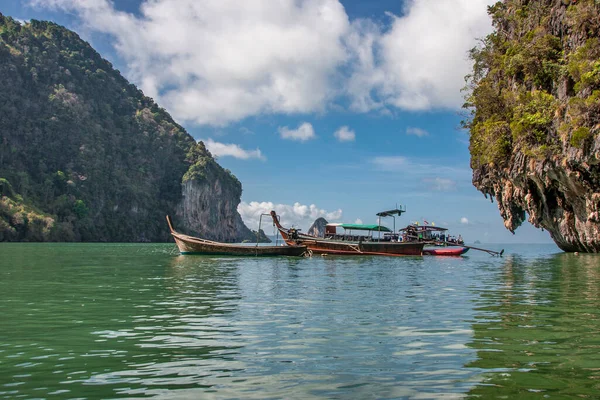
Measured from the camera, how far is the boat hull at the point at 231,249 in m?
41.5

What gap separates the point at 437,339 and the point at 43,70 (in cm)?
15107

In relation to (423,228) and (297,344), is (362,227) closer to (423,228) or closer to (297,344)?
(423,228)

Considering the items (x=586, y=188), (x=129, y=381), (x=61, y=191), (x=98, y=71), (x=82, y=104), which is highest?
(x=98, y=71)

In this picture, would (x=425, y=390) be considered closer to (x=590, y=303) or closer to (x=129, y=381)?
(x=129, y=381)

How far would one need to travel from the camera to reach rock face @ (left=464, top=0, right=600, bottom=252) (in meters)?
31.4

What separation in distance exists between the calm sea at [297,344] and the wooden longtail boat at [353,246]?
28471mm

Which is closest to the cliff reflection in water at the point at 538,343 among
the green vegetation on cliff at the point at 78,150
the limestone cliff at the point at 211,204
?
the green vegetation on cliff at the point at 78,150

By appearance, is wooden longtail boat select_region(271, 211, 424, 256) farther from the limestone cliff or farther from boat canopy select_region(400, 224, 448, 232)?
the limestone cliff

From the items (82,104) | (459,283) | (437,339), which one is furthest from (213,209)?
(437,339)

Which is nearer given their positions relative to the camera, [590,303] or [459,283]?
[590,303]

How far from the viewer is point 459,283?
19609mm

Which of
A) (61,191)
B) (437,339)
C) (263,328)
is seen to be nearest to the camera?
(437,339)

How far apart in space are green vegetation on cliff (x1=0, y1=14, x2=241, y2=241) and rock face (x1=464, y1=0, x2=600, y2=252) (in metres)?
80.6

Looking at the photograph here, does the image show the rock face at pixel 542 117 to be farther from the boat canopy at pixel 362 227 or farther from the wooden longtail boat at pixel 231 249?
the wooden longtail boat at pixel 231 249
